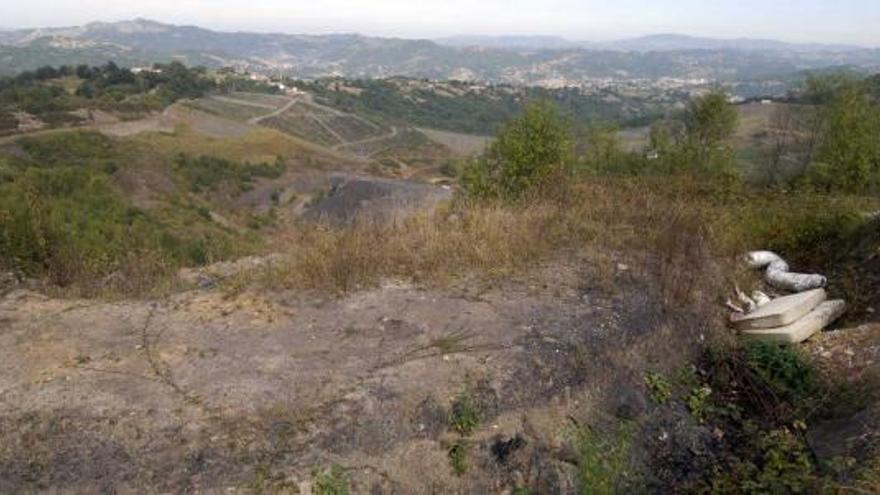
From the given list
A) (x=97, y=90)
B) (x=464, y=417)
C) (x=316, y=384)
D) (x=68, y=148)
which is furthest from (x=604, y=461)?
(x=97, y=90)

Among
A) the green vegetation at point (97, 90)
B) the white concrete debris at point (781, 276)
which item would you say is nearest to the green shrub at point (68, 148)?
the green vegetation at point (97, 90)

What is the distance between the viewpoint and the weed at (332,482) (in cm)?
375

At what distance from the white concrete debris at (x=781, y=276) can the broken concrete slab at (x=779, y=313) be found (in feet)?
1.86

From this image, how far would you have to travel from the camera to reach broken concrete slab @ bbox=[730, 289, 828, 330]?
233 inches

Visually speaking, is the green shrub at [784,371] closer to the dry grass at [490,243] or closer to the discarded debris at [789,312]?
the discarded debris at [789,312]

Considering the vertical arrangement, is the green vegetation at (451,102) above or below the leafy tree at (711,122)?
Result: below

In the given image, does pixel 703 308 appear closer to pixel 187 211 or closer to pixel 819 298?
pixel 819 298

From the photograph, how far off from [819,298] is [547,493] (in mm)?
3843

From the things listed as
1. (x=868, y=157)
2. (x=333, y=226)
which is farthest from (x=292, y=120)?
(x=333, y=226)

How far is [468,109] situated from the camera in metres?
130

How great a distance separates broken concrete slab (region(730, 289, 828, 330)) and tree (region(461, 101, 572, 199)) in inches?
384

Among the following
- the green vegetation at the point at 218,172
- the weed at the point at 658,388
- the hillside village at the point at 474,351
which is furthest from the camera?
the green vegetation at the point at 218,172

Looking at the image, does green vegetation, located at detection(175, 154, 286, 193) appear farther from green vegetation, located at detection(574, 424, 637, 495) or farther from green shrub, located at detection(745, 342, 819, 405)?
green vegetation, located at detection(574, 424, 637, 495)

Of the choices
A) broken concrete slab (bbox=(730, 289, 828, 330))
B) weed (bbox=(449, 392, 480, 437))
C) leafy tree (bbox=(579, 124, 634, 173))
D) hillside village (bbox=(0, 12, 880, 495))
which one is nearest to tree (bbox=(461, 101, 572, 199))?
hillside village (bbox=(0, 12, 880, 495))
